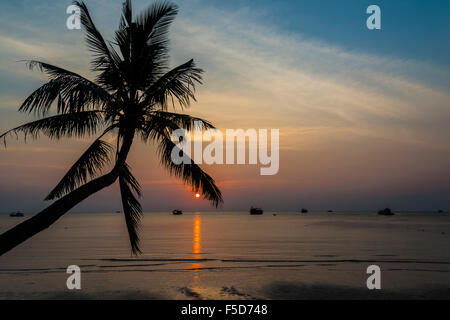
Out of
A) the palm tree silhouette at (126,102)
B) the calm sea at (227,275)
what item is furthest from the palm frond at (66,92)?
the calm sea at (227,275)

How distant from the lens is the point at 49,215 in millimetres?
6801

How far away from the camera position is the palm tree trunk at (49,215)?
637 cm

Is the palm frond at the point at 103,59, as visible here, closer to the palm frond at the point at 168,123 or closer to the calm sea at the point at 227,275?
the palm frond at the point at 168,123

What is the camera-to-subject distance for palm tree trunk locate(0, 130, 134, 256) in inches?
251

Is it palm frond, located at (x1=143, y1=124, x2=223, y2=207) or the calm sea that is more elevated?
palm frond, located at (x1=143, y1=124, x2=223, y2=207)

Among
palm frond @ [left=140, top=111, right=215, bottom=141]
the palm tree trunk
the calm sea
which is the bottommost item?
the calm sea

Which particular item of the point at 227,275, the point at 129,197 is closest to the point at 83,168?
the point at 129,197

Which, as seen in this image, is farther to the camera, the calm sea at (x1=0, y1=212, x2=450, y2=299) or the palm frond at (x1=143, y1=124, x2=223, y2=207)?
the calm sea at (x1=0, y1=212, x2=450, y2=299)

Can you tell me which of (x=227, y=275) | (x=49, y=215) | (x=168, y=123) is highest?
(x=168, y=123)

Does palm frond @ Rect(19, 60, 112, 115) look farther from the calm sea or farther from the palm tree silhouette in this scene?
the calm sea

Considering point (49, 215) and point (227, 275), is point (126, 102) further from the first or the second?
point (227, 275)

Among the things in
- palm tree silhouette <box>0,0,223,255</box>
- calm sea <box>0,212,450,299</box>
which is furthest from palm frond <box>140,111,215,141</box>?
calm sea <box>0,212,450,299</box>

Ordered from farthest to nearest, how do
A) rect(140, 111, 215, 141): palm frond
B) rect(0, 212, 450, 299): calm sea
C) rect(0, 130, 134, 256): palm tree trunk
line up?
rect(0, 212, 450, 299): calm sea < rect(140, 111, 215, 141): palm frond < rect(0, 130, 134, 256): palm tree trunk

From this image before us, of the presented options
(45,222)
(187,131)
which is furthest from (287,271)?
(45,222)
